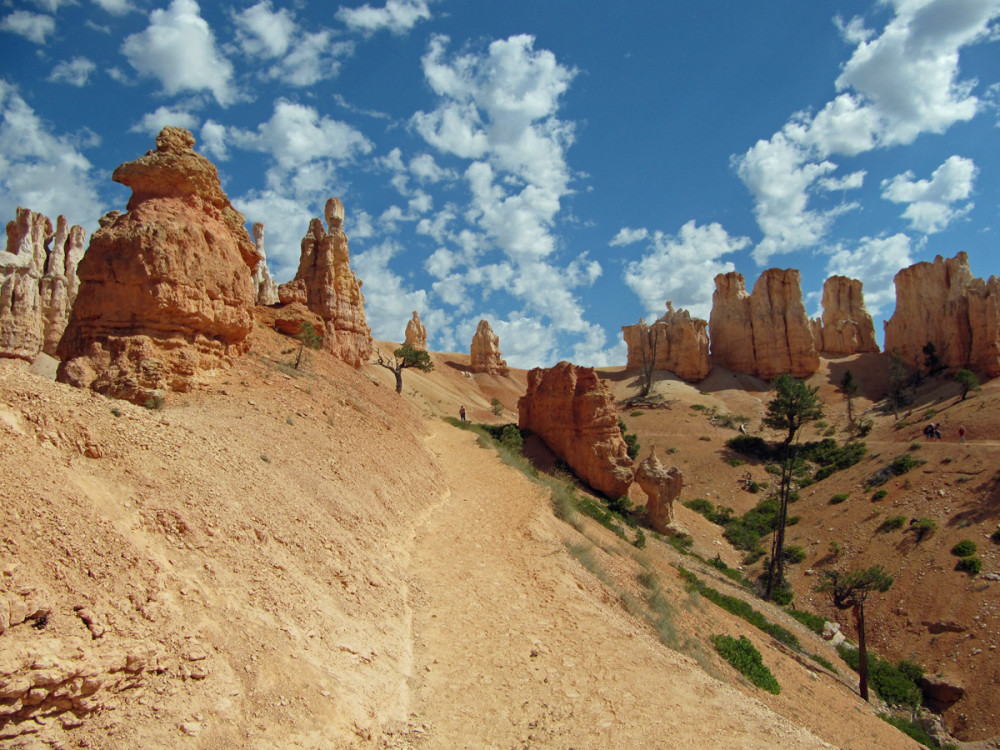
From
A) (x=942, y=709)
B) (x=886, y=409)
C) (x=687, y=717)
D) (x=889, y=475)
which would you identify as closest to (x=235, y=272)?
(x=687, y=717)

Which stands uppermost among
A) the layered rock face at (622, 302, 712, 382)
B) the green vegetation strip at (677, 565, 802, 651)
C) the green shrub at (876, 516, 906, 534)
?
the layered rock face at (622, 302, 712, 382)

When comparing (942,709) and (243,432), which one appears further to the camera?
(942,709)

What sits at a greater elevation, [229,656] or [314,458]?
[314,458]

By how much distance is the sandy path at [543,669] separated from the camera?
6395 millimetres

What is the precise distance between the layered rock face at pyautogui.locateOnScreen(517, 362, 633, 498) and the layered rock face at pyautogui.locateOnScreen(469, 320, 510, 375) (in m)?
43.1

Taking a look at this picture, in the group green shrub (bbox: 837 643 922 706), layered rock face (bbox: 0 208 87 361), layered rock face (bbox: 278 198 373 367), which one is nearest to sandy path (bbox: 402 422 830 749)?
green shrub (bbox: 837 643 922 706)

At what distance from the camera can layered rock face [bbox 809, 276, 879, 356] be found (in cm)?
6219

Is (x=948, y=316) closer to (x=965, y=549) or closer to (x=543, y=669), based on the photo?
(x=965, y=549)

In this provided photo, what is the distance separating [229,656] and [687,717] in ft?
16.8

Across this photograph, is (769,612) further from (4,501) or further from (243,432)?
(4,501)

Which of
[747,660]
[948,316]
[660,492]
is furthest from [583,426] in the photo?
[948,316]

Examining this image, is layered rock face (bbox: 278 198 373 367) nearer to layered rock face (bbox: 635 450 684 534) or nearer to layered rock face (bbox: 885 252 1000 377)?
layered rock face (bbox: 635 450 684 534)

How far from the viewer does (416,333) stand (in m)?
74.6

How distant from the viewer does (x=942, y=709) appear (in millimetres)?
18203
